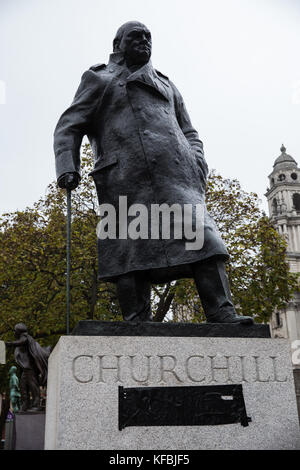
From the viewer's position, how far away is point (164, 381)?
350 centimetres

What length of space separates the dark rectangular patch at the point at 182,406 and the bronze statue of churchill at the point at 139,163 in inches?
24.7

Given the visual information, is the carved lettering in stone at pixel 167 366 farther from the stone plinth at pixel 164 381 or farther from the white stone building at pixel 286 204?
the white stone building at pixel 286 204

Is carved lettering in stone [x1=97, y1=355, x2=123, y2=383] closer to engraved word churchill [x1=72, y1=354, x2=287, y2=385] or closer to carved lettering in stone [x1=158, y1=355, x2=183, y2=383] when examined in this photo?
engraved word churchill [x1=72, y1=354, x2=287, y2=385]

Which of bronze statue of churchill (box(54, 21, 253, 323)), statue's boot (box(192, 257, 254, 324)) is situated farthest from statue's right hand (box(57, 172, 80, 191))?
statue's boot (box(192, 257, 254, 324))

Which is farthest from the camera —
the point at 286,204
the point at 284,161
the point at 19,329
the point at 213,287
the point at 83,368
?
the point at 284,161

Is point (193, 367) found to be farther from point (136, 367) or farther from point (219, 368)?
point (136, 367)

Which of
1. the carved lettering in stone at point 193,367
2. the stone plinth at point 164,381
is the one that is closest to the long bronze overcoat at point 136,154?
the stone plinth at point 164,381

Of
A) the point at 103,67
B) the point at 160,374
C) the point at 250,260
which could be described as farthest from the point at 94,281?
the point at 160,374

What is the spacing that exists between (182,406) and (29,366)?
876 centimetres

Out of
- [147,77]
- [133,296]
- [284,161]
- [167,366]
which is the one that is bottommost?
[167,366]

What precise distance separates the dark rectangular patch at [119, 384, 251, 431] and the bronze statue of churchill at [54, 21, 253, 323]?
63 centimetres

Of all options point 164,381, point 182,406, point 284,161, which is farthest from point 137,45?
point 284,161

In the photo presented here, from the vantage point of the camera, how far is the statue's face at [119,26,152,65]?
4746mm
